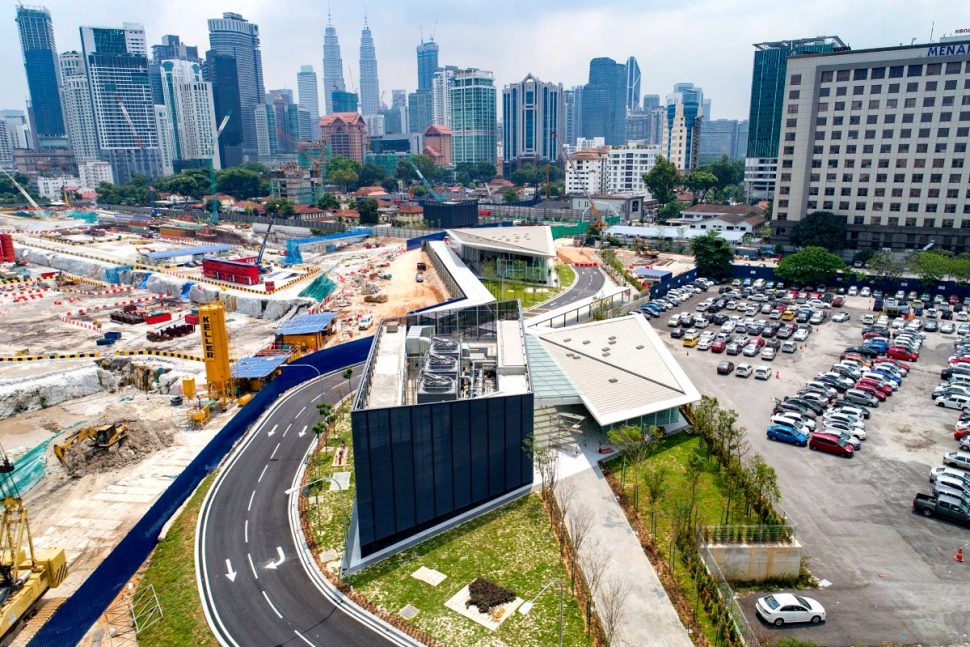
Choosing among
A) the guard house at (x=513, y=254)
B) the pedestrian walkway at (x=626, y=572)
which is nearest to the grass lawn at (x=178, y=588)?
the pedestrian walkway at (x=626, y=572)

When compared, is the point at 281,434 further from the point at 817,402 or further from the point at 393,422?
the point at 817,402

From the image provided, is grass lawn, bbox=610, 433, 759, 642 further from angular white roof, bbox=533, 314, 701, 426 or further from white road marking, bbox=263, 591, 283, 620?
white road marking, bbox=263, 591, 283, 620

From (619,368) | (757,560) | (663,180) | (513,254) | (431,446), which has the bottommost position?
(757,560)

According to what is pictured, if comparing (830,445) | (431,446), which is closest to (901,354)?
(830,445)

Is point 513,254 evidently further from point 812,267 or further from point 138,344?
point 138,344

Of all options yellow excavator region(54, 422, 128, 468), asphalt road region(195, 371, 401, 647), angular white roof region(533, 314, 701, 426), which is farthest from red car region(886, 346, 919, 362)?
yellow excavator region(54, 422, 128, 468)
